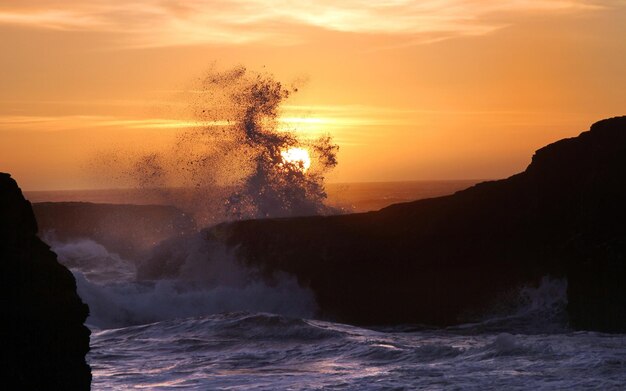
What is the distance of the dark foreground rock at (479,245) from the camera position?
17656mm

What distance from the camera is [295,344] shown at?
16500 mm

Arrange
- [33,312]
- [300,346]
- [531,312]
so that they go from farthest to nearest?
[531,312], [300,346], [33,312]

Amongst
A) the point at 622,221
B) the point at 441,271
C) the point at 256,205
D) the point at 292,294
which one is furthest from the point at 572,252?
the point at 256,205

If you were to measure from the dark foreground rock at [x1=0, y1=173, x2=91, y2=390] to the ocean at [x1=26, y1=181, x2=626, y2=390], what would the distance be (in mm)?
5119

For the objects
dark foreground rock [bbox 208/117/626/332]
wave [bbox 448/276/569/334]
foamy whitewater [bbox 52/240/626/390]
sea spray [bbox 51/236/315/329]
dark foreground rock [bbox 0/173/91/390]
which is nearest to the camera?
dark foreground rock [bbox 0/173/91/390]

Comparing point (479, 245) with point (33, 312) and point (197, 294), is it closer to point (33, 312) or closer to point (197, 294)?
point (197, 294)

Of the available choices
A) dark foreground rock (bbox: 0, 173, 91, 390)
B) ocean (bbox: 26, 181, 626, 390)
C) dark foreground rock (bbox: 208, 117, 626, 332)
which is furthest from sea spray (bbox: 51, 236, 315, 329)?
dark foreground rock (bbox: 0, 173, 91, 390)

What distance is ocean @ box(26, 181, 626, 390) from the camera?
13125 mm

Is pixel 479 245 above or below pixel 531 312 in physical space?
above

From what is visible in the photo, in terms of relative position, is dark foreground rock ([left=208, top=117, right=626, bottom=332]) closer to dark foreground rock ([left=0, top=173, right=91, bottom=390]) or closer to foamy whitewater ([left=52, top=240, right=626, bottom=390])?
foamy whitewater ([left=52, top=240, right=626, bottom=390])

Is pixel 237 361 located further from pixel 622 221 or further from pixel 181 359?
pixel 622 221

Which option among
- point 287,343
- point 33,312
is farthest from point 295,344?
point 33,312

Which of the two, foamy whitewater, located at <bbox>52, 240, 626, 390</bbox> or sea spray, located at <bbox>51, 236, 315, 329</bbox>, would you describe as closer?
foamy whitewater, located at <bbox>52, 240, 626, 390</bbox>

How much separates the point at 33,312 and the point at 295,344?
354 inches
